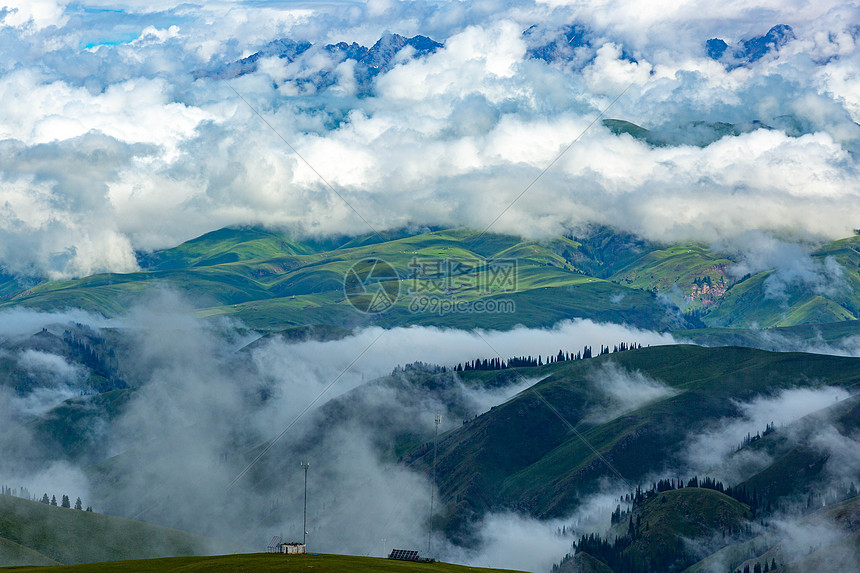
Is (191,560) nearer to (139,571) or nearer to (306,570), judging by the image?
(139,571)

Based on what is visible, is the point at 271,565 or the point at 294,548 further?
the point at 294,548

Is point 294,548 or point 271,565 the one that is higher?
point 271,565

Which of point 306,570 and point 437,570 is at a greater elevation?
point 306,570

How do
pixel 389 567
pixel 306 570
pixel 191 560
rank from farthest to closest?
pixel 191 560, pixel 389 567, pixel 306 570

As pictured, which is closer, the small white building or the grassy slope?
the grassy slope

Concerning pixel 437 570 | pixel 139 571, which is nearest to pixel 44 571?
pixel 139 571

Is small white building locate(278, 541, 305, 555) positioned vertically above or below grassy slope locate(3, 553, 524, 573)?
below

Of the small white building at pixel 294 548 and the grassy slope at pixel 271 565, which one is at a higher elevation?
the grassy slope at pixel 271 565

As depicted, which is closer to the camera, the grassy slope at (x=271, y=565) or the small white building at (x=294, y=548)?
the grassy slope at (x=271, y=565)
